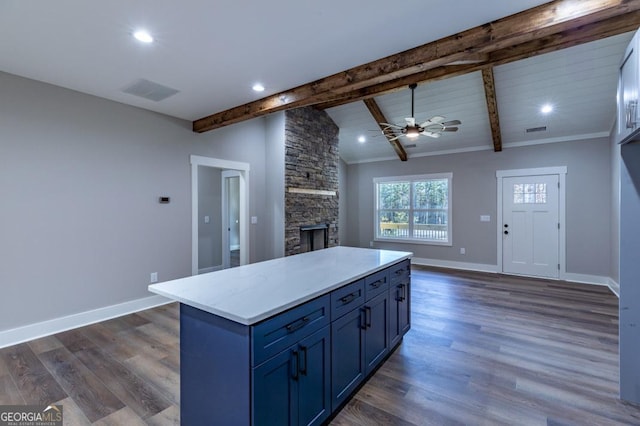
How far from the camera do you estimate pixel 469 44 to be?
92.9 inches

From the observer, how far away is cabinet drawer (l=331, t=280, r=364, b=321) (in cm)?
188

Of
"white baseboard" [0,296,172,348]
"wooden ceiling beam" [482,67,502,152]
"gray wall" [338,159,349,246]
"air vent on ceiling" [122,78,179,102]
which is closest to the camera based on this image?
"white baseboard" [0,296,172,348]

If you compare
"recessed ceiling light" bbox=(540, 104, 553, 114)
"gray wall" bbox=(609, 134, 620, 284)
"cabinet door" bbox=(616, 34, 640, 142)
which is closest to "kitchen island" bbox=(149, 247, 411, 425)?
"cabinet door" bbox=(616, 34, 640, 142)

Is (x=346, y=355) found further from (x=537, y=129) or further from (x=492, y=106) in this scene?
(x=537, y=129)

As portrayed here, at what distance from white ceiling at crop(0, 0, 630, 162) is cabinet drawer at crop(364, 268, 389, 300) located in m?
1.93

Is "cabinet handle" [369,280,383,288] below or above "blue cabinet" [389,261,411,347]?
above

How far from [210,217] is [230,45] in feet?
13.7

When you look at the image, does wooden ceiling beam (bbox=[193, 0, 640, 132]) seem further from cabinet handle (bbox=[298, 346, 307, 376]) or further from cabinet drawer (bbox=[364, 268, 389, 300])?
cabinet handle (bbox=[298, 346, 307, 376])

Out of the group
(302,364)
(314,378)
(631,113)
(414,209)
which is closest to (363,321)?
(314,378)

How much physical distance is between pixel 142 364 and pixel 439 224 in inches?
247

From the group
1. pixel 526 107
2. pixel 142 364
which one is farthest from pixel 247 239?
pixel 526 107

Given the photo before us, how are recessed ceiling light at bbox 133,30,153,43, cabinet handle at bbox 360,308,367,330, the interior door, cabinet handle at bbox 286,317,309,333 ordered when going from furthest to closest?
the interior door < recessed ceiling light at bbox 133,30,153,43 < cabinet handle at bbox 360,308,367,330 < cabinet handle at bbox 286,317,309,333

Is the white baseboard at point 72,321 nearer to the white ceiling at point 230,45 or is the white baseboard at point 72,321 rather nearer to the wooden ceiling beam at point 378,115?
the white ceiling at point 230,45

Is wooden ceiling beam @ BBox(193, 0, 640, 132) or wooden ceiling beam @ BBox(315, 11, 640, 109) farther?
wooden ceiling beam @ BBox(315, 11, 640, 109)
